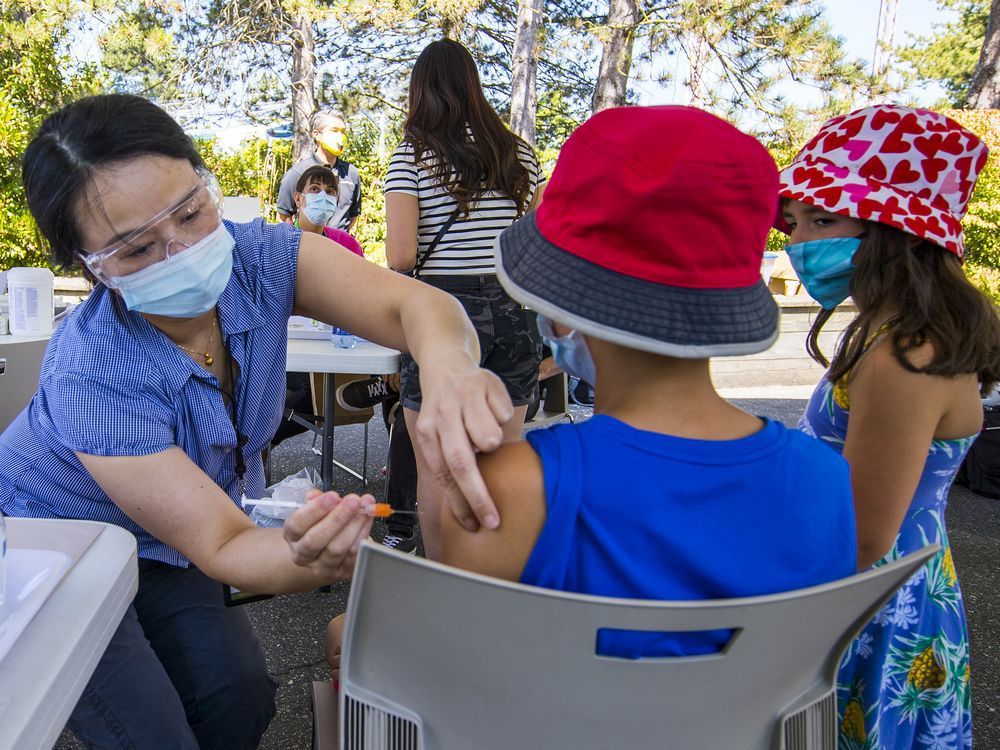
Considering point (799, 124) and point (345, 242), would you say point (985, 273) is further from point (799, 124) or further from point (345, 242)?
point (345, 242)

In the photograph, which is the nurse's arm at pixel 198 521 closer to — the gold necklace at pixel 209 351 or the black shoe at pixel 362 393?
the gold necklace at pixel 209 351

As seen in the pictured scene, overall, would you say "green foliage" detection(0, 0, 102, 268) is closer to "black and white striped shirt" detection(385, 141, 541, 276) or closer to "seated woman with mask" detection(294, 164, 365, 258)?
"seated woman with mask" detection(294, 164, 365, 258)

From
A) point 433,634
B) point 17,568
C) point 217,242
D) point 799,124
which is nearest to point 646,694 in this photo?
point 433,634

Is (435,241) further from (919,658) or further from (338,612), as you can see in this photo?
(919,658)

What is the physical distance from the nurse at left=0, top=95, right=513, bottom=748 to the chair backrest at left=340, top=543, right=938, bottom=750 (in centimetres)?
24

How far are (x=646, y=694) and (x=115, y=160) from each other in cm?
113

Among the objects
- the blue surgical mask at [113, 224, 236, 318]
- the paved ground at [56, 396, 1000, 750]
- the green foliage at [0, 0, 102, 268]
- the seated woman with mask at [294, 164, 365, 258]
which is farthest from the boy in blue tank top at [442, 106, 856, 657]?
the green foliage at [0, 0, 102, 268]

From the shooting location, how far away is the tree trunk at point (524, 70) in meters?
8.24

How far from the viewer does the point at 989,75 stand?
8789 mm

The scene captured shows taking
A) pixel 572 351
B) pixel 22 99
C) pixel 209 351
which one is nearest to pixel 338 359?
pixel 209 351

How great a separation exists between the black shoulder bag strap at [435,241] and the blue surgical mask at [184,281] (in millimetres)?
1303

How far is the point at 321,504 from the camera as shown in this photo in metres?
0.93

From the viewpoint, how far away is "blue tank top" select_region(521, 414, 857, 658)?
0.78 metres

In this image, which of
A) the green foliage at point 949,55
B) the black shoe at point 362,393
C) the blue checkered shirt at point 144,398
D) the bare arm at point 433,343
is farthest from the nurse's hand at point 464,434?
the green foliage at point 949,55
